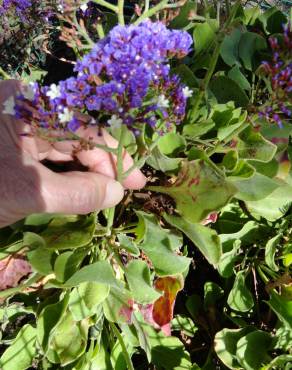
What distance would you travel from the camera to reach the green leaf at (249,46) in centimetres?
165

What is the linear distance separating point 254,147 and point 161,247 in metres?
0.41

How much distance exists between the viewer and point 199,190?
1.33 m

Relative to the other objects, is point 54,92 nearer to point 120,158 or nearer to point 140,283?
point 120,158

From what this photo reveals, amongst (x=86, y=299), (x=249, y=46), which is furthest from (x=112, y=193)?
(x=249, y=46)

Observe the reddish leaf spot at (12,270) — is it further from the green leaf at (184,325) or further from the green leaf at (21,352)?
the green leaf at (184,325)

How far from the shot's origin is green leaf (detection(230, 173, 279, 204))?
1.34 metres

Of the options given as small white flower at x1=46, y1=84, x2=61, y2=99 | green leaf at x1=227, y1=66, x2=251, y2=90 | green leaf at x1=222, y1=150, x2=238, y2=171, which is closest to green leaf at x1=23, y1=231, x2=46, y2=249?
small white flower at x1=46, y1=84, x2=61, y2=99

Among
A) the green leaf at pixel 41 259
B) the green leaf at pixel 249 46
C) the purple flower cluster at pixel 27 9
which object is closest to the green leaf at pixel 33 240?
the green leaf at pixel 41 259

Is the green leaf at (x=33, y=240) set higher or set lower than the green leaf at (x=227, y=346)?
higher

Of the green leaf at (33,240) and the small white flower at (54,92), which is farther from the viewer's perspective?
the green leaf at (33,240)

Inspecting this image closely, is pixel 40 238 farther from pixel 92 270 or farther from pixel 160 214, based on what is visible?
pixel 160 214

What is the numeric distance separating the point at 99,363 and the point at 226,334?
432 mm

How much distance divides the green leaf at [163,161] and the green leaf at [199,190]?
0.03 metres

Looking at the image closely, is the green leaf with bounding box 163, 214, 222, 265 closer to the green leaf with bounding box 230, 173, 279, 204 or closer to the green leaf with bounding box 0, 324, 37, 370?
the green leaf with bounding box 230, 173, 279, 204
